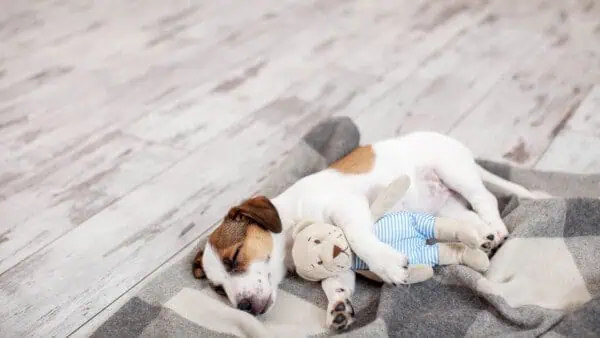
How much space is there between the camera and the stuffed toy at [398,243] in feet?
4.97

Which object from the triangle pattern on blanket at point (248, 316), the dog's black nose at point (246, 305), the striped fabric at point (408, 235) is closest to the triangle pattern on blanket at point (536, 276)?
the striped fabric at point (408, 235)

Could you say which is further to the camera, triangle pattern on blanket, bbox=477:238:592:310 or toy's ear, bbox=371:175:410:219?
toy's ear, bbox=371:175:410:219

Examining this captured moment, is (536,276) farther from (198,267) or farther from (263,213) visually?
(198,267)

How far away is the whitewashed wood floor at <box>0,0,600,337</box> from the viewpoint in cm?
196

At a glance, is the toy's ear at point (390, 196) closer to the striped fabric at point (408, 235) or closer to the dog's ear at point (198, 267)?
the striped fabric at point (408, 235)

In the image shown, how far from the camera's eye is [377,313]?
4.80 ft

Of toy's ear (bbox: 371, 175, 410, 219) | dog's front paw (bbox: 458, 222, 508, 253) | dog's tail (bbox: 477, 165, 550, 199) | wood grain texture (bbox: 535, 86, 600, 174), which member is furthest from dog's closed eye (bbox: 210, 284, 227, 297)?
wood grain texture (bbox: 535, 86, 600, 174)

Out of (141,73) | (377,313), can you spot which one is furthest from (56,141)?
(377,313)

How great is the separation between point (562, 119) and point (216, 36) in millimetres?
1776

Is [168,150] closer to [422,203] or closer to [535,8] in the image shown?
[422,203]

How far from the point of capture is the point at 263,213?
156 centimetres

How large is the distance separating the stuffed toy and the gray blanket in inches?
1.7

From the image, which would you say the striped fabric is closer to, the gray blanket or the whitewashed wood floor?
the gray blanket

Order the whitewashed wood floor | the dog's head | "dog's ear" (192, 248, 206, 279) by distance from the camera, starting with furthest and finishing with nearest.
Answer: the whitewashed wood floor
"dog's ear" (192, 248, 206, 279)
the dog's head
